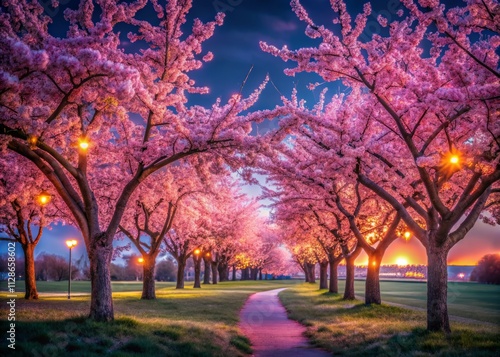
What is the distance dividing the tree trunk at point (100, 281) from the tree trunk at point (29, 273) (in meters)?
14.1

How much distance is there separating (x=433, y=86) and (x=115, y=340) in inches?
427

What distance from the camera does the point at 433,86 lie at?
10914mm

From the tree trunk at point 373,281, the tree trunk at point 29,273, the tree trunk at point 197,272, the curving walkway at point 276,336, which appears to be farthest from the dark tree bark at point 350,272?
the tree trunk at point 197,272

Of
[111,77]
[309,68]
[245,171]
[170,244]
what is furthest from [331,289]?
[111,77]

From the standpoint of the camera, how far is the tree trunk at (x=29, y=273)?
22.0 metres

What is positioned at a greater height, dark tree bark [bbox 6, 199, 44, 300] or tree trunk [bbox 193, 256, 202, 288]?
dark tree bark [bbox 6, 199, 44, 300]

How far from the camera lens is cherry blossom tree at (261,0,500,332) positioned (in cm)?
923

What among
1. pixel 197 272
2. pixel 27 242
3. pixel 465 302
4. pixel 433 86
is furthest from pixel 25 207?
pixel 465 302

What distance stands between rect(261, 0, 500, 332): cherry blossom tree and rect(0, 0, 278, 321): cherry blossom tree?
3078 millimetres

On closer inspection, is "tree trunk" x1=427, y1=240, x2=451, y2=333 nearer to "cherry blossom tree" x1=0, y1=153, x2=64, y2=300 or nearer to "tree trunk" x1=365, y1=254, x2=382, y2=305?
"tree trunk" x1=365, y1=254, x2=382, y2=305

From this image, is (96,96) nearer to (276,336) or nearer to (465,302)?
(276,336)

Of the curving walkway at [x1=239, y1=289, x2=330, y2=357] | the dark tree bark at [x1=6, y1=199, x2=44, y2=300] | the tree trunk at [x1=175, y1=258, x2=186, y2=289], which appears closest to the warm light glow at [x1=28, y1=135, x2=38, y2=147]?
the curving walkway at [x1=239, y1=289, x2=330, y2=357]

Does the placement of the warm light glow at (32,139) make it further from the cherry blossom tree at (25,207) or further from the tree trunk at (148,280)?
the tree trunk at (148,280)

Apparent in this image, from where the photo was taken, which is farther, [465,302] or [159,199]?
[465,302]
